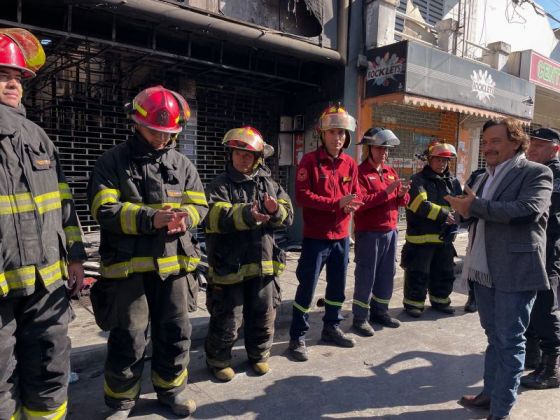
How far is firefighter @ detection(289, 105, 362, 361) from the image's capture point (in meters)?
3.72

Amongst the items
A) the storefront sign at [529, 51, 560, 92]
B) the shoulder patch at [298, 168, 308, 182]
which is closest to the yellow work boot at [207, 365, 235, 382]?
the shoulder patch at [298, 168, 308, 182]

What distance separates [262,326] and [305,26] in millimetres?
5373

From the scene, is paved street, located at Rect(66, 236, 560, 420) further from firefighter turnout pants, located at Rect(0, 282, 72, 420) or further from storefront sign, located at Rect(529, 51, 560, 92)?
storefront sign, located at Rect(529, 51, 560, 92)

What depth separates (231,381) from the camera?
3.32m

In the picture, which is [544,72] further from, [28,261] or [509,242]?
[28,261]

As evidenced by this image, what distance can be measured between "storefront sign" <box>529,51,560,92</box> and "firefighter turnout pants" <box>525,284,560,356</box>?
913cm

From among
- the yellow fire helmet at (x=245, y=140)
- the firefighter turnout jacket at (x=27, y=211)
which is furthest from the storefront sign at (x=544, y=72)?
the firefighter turnout jacket at (x=27, y=211)

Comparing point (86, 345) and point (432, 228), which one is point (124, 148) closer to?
point (86, 345)

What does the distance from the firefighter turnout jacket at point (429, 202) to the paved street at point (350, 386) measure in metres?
1.15

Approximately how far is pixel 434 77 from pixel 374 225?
4.54m

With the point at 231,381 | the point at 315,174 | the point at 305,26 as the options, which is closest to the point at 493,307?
the point at 315,174

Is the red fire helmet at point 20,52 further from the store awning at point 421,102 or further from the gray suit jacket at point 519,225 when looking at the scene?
the store awning at point 421,102

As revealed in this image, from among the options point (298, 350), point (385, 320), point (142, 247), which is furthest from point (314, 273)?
point (142, 247)

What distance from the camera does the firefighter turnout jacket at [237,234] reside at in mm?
3148
